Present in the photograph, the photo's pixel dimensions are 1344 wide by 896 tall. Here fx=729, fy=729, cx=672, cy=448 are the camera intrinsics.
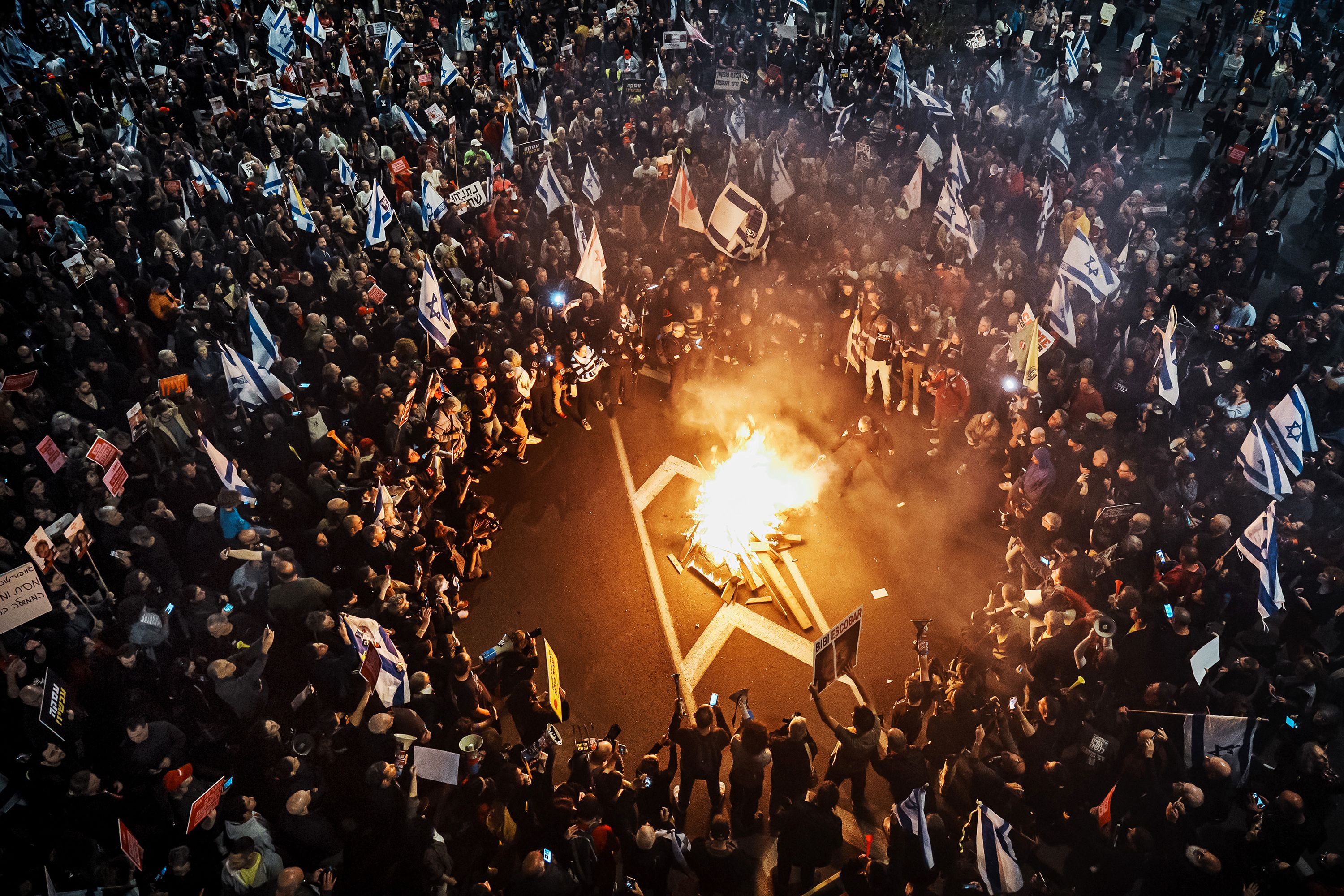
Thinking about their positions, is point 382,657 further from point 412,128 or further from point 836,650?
point 412,128

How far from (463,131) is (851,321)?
624 inches

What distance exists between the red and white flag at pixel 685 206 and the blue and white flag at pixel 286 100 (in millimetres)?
12149

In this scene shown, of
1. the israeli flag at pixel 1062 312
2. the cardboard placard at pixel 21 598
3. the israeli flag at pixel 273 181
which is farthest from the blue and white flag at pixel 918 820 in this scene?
the israeli flag at pixel 273 181

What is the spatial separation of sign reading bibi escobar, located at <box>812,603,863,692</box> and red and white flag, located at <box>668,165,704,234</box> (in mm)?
9430

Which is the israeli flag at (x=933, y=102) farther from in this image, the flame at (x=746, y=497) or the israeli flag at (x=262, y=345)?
the israeli flag at (x=262, y=345)

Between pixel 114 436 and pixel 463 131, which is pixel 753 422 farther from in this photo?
pixel 463 131

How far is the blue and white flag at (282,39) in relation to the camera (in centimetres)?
2264

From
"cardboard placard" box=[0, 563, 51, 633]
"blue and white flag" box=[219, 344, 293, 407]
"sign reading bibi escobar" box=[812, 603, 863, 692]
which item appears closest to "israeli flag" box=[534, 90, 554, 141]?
"blue and white flag" box=[219, 344, 293, 407]

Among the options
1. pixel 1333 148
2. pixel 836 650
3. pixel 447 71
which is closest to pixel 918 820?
pixel 836 650

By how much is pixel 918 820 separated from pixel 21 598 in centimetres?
1013

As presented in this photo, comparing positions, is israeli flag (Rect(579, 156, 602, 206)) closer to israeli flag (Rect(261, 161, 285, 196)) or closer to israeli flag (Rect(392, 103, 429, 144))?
israeli flag (Rect(392, 103, 429, 144))

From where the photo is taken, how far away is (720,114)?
24.4 metres

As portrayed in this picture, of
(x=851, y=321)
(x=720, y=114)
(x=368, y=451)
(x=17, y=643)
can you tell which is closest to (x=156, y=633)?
(x=17, y=643)

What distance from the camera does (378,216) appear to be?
1577 cm
